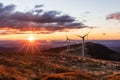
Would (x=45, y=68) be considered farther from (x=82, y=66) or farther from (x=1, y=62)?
(x=82, y=66)

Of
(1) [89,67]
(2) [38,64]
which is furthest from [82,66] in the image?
(2) [38,64]

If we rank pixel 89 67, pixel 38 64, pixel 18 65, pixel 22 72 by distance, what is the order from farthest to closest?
pixel 89 67, pixel 38 64, pixel 18 65, pixel 22 72

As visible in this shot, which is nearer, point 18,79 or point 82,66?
point 18,79

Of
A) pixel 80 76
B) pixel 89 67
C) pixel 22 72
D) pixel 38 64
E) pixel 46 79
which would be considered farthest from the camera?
pixel 89 67

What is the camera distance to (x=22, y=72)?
81.4 metres

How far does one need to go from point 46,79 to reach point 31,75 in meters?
9.62

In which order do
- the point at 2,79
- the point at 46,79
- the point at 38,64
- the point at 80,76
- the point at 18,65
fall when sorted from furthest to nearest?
the point at 38,64 < the point at 18,65 < the point at 80,76 < the point at 46,79 < the point at 2,79

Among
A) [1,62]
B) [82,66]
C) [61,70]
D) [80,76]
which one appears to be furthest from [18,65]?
[82,66]

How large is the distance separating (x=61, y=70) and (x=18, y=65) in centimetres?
1225

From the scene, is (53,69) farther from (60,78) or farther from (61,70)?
(60,78)

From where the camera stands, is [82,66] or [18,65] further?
[82,66]

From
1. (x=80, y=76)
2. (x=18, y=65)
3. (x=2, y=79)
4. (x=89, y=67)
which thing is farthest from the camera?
(x=89, y=67)

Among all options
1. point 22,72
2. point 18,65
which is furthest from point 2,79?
point 18,65

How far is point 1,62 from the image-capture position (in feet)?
305
